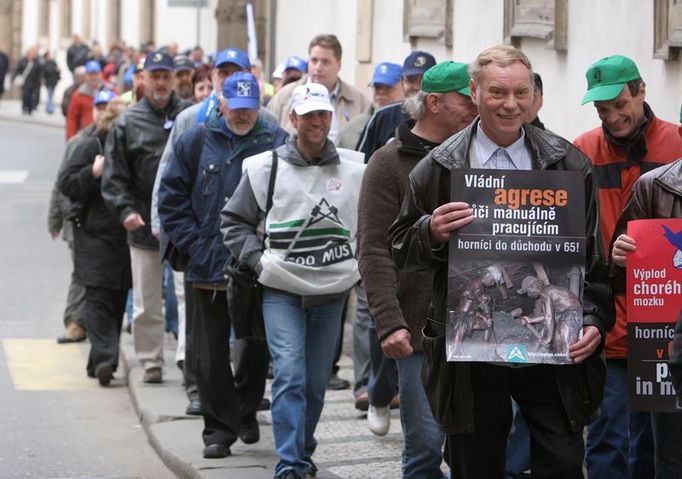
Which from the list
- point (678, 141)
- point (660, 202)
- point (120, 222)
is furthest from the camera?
point (120, 222)

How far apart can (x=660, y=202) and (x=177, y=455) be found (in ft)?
12.5

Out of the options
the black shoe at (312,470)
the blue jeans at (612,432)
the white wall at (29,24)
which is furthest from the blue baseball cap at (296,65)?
the white wall at (29,24)

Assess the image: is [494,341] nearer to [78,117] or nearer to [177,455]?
[177,455]

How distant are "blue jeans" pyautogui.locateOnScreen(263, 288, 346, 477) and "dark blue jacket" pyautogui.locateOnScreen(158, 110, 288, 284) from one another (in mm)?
921

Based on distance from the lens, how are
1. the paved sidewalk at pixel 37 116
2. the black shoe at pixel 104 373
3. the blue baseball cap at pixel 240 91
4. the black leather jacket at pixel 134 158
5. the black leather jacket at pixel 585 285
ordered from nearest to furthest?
the black leather jacket at pixel 585 285
the blue baseball cap at pixel 240 91
the black leather jacket at pixel 134 158
the black shoe at pixel 104 373
the paved sidewalk at pixel 37 116

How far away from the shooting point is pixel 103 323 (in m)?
11.3

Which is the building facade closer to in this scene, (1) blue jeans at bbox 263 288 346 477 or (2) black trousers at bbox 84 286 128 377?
(1) blue jeans at bbox 263 288 346 477

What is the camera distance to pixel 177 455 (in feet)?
28.5

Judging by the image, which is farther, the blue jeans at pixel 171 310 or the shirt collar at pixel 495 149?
the blue jeans at pixel 171 310

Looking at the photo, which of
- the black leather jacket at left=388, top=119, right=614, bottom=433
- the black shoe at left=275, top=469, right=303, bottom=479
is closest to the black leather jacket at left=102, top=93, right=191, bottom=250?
the black shoe at left=275, top=469, right=303, bottom=479

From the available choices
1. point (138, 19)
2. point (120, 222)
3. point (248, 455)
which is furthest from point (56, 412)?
point (138, 19)

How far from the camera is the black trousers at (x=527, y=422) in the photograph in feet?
17.2

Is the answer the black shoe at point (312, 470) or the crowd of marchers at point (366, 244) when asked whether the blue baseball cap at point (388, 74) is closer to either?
the crowd of marchers at point (366, 244)

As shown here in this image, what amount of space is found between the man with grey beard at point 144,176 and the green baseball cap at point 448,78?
14.6 ft
